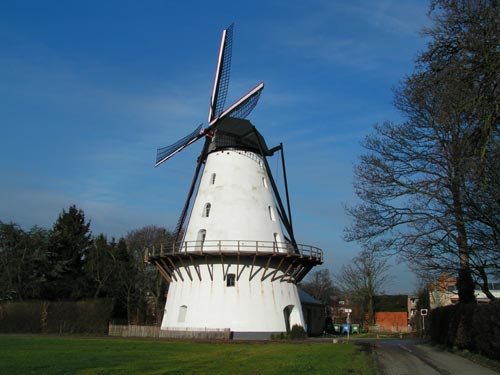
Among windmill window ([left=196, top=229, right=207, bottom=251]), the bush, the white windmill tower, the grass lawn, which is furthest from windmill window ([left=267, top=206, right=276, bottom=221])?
the grass lawn

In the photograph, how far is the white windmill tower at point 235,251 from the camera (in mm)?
30000

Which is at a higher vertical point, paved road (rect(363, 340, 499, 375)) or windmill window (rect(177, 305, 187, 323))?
windmill window (rect(177, 305, 187, 323))

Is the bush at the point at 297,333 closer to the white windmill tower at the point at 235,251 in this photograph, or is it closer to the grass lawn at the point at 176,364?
the white windmill tower at the point at 235,251

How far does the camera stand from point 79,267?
50625 millimetres

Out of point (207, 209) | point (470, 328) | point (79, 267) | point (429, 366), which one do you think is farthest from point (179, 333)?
point (79, 267)

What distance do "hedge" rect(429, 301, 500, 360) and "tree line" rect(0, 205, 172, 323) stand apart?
28.3 metres

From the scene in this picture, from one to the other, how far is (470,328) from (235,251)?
1360 centimetres

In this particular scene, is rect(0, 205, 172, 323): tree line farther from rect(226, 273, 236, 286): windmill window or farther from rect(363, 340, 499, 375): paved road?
rect(363, 340, 499, 375): paved road

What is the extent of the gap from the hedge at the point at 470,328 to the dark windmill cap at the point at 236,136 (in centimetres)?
1461

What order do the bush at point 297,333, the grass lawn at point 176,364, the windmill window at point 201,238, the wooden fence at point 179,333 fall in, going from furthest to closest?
the windmill window at point 201,238
the bush at point 297,333
the wooden fence at point 179,333
the grass lawn at point 176,364

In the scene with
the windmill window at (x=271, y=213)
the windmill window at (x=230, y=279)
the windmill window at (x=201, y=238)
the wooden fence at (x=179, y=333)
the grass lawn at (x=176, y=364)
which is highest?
the windmill window at (x=271, y=213)

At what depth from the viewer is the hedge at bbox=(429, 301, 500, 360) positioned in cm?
1581

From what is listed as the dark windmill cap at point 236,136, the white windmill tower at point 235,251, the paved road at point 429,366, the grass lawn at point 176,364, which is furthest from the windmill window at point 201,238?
the paved road at point 429,366

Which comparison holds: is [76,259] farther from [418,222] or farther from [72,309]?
[418,222]
